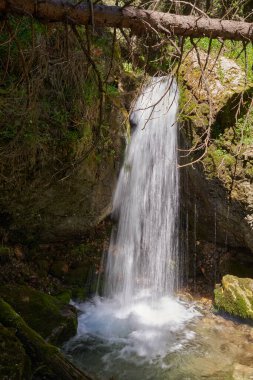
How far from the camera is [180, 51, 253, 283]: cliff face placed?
636 centimetres

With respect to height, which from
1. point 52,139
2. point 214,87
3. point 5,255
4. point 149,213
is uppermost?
point 214,87

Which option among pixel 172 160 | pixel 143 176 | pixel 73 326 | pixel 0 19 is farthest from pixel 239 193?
pixel 0 19

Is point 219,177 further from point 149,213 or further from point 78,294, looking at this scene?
point 78,294

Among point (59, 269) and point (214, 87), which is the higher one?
point (214, 87)

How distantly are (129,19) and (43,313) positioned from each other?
396cm

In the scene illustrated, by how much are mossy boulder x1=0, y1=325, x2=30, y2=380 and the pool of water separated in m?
1.62

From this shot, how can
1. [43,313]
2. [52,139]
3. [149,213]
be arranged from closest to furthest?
[43,313] < [52,139] < [149,213]

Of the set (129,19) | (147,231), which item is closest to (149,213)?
(147,231)

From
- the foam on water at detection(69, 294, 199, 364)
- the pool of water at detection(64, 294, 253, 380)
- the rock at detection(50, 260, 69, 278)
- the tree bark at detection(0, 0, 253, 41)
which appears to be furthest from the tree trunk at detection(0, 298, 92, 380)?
the tree bark at detection(0, 0, 253, 41)

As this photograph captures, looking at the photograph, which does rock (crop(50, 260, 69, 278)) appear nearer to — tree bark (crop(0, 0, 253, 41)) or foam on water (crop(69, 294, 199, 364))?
foam on water (crop(69, 294, 199, 364))

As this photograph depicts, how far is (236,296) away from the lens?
6422 mm

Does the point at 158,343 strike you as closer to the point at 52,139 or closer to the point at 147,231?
the point at 147,231

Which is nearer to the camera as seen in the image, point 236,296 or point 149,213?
point 236,296

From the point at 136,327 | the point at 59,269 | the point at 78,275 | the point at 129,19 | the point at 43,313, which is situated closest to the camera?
the point at 129,19
